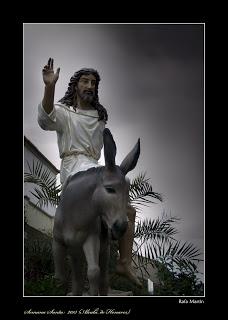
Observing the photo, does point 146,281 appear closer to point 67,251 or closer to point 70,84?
point 67,251

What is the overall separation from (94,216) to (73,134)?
894 millimetres

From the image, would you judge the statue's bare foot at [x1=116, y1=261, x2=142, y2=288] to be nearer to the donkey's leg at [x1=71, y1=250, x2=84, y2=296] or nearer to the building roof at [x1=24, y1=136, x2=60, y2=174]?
the donkey's leg at [x1=71, y1=250, x2=84, y2=296]

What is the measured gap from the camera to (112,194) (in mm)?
4594

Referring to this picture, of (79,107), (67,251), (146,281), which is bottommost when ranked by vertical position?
(146,281)

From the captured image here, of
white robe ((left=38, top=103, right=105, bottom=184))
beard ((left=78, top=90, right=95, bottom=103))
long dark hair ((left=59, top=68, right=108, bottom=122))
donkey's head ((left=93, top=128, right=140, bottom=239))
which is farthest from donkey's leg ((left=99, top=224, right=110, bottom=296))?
beard ((left=78, top=90, right=95, bottom=103))

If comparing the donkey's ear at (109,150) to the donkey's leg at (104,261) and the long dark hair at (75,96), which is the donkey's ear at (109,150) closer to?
the donkey's leg at (104,261)

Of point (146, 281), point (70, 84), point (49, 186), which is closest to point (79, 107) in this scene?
point (70, 84)

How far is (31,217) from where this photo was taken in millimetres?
7617

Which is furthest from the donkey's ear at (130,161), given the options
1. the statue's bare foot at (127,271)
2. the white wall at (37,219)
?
the white wall at (37,219)

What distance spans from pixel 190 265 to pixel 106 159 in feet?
8.99

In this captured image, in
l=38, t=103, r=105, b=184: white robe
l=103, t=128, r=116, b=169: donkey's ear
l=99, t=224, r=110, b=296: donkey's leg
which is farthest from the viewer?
l=38, t=103, r=105, b=184: white robe

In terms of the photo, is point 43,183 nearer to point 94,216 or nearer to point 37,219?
point 37,219

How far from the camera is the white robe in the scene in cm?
526

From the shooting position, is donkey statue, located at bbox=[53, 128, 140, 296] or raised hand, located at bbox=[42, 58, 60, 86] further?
raised hand, located at bbox=[42, 58, 60, 86]
